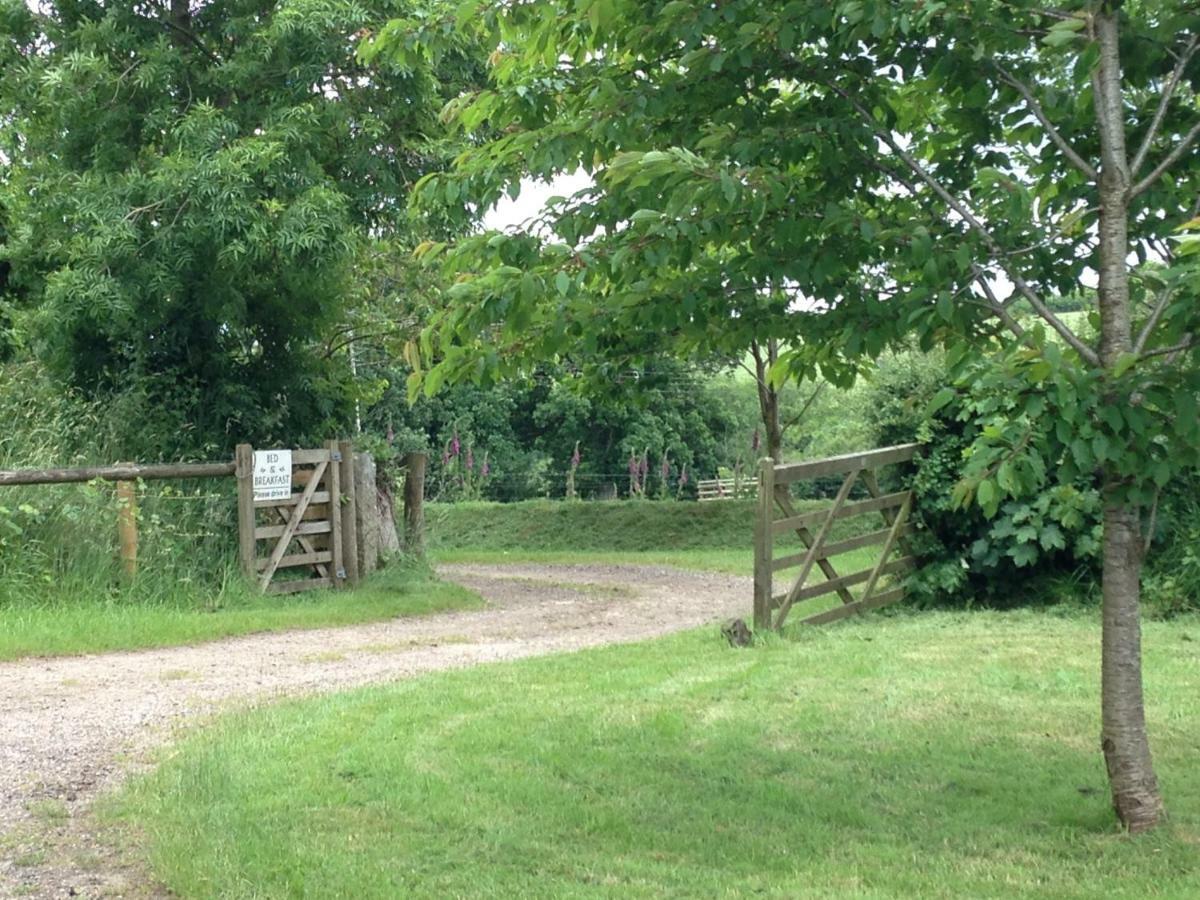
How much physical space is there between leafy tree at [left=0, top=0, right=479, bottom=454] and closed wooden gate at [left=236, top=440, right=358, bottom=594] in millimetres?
1451

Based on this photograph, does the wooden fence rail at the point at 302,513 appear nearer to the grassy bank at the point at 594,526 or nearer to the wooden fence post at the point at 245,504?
the wooden fence post at the point at 245,504

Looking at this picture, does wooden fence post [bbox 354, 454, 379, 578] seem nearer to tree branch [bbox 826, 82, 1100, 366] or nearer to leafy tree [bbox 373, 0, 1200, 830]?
leafy tree [bbox 373, 0, 1200, 830]

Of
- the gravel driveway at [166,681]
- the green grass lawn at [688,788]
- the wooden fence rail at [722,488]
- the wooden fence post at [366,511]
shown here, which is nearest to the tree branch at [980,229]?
the green grass lawn at [688,788]

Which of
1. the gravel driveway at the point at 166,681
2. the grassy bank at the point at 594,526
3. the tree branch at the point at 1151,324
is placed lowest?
the gravel driveway at the point at 166,681

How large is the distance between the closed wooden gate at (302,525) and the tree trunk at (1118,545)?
10.9m

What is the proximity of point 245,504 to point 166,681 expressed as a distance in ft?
16.6

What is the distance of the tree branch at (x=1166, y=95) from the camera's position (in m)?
5.16

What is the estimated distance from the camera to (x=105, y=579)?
12977 millimetres

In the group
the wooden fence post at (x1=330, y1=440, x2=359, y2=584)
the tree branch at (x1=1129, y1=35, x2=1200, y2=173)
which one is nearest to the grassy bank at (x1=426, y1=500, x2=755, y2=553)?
the wooden fence post at (x1=330, y1=440, x2=359, y2=584)

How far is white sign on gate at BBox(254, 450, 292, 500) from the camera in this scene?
14.8 m

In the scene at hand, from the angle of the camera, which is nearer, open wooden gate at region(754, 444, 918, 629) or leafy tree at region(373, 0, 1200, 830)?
leafy tree at region(373, 0, 1200, 830)

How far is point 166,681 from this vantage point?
9688mm

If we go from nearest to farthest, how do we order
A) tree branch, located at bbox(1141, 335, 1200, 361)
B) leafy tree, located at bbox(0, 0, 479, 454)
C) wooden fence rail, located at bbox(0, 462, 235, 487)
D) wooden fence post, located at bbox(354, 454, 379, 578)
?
tree branch, located at bbox(1141, 335, 1200, 361) < wooden fence rail, located at bbox(0, 462, 235, 487) < leafy tree, located at bbox(0, 0, 479, 454) < wooden fence post, located at bbox(354, 454, 379, 578)

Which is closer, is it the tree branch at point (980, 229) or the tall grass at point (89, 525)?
Result: the tree branch at point (980, 229)
